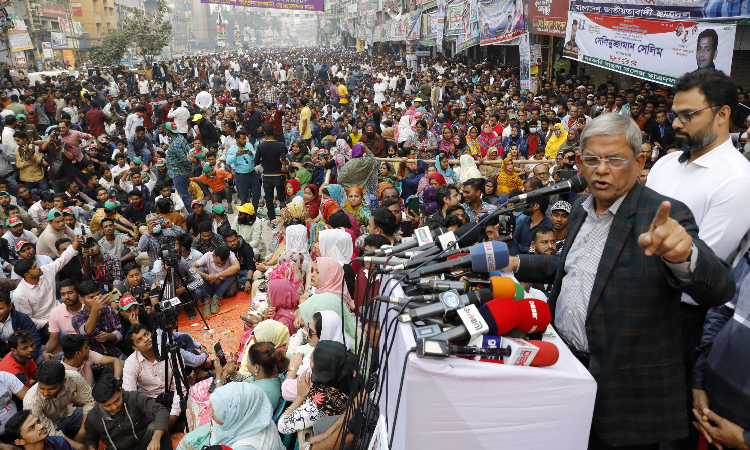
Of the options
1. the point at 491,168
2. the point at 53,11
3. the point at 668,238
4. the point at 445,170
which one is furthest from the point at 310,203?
the point at 53,11

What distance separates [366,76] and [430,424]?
25.2 meters

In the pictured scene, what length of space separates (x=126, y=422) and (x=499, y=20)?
47.2ft

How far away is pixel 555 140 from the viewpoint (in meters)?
8.06

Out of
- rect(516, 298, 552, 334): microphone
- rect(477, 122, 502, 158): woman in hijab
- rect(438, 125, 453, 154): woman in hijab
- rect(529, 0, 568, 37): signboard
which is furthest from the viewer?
rect(529, 0, 568, 37): signboard

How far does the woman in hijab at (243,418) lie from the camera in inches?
116

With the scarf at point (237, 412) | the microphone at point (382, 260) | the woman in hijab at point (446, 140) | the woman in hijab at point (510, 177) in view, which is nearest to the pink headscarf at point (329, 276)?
the scarf at point (237, 412)

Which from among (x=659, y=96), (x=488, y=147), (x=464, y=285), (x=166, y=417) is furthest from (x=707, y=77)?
(x=659, y=96)

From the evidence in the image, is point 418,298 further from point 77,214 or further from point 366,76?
point 366,76

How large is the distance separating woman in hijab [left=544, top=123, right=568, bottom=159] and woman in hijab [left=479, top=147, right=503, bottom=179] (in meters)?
0.85

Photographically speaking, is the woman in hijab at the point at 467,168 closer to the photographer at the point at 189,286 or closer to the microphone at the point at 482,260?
the photographer at the point at 189,286

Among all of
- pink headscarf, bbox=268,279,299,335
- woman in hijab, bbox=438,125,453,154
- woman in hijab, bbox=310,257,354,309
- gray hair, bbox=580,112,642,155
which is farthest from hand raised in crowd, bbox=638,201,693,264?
woman in hijab, bbox=438,125,453,154

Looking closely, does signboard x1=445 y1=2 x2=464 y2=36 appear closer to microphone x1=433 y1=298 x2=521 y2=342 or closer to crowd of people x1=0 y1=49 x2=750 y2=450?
crowd of people x1=0 y1=49 x2=750 y2=450

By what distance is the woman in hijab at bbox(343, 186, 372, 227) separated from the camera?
6.29 m

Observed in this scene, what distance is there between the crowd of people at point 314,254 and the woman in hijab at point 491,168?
0.10 feet
